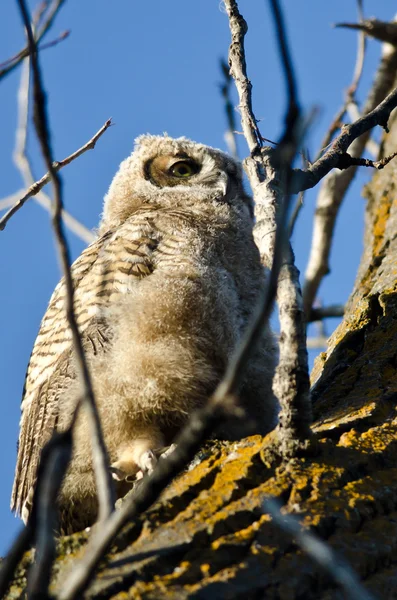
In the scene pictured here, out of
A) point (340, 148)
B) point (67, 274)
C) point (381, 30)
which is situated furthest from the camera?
point (381, 30)

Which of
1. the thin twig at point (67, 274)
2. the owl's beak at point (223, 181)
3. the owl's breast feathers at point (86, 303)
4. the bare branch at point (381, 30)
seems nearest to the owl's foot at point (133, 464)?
the owl's breast feathers at point (86, 303)

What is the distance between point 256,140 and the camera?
2.31m

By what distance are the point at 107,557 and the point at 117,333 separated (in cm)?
158

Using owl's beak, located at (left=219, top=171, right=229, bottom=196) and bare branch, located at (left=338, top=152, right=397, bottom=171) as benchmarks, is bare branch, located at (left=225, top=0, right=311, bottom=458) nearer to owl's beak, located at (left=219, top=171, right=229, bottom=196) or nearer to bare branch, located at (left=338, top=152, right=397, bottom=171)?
bare branch, located at (left=338, top=152, right=397, bottom=171)

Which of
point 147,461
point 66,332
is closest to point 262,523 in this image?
point 147,461

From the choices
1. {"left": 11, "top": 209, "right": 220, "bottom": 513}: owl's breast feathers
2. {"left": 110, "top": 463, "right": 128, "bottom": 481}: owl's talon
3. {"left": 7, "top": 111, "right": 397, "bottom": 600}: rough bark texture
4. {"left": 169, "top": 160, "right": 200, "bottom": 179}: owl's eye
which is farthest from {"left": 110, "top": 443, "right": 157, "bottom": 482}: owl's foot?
{"left": 169, "top": 160, "right": 200, "bottom": 179}: owl's eye

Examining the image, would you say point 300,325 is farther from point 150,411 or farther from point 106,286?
point 106,286

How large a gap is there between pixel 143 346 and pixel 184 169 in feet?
7.17

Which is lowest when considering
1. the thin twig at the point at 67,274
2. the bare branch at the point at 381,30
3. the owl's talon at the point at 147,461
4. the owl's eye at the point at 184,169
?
the thin twig at the point at 67,274

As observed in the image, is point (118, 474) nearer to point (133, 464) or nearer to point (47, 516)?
point (133, 464)

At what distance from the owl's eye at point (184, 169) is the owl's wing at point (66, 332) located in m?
1.24

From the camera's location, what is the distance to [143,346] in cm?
303

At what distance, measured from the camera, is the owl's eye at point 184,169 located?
16.1 feet

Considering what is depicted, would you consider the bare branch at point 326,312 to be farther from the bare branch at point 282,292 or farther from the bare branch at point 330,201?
the bare branch at point 282,292
